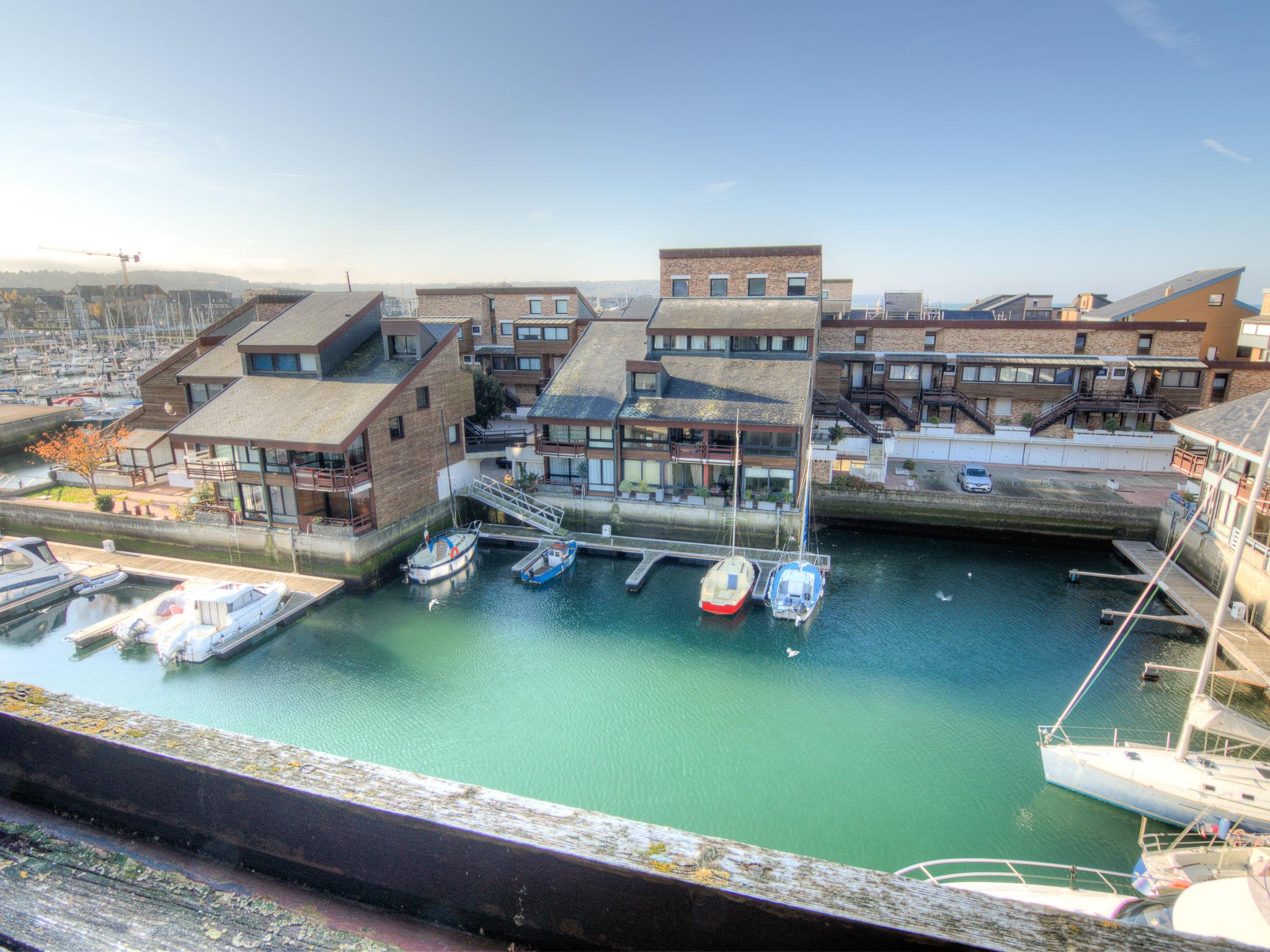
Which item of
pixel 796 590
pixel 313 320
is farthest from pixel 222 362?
pixel 796 590

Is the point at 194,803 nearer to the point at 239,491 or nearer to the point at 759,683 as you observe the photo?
the point at 759,683

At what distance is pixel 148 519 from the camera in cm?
3066

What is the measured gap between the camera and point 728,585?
2644 centimetres

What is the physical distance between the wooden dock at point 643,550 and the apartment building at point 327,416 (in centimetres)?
481

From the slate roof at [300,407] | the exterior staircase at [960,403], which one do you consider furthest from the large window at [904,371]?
the slate roof at [300,407]

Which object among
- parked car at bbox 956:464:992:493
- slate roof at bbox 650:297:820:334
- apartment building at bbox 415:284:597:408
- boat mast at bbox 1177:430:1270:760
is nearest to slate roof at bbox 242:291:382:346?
apartment building at bbox 415:284:597:408

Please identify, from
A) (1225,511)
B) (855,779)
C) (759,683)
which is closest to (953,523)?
(1225,511)

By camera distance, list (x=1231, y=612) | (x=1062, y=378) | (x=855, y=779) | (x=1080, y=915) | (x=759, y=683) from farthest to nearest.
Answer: (x=1062, y=378) → (x=1231, y=612) → (x=759, y=683) → (x=855, y=779) → (x=1080, y=915)

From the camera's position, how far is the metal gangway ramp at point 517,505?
33500 millimetres

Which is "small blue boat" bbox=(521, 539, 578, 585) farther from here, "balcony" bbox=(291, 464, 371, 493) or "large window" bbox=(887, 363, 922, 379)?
"large window" bbox=(887, 363, 922, 379)

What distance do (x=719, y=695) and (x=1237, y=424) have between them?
22781mm

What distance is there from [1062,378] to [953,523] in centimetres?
1578

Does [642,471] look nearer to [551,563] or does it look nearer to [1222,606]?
[551,563]

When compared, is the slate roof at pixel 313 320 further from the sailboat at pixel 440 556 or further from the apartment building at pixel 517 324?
the apartment building at pixel 517 324
